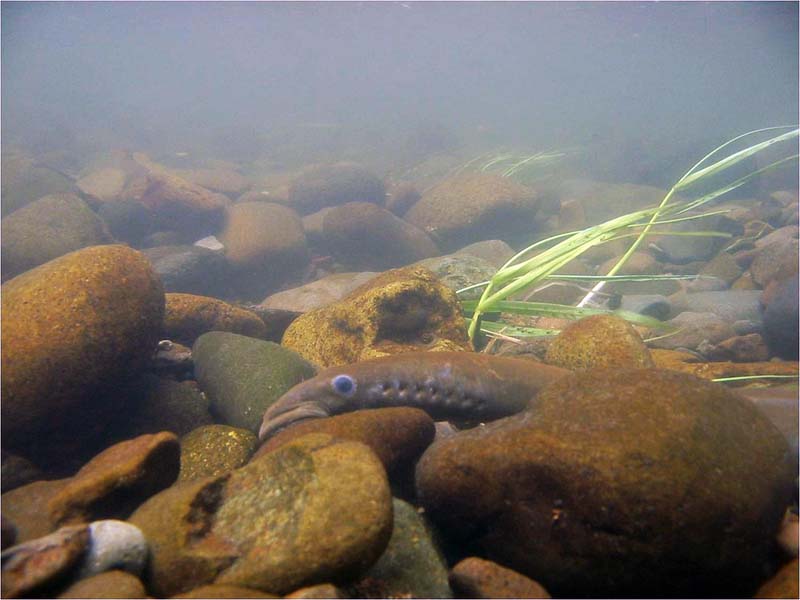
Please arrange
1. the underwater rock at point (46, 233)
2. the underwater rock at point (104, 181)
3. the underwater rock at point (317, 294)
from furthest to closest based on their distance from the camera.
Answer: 1. the underwater rock at point (104, 181)
2. the underwater rock at point (46, 233)
3. the underwater rock at point (317, 294)

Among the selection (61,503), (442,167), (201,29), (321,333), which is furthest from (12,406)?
(201,29)

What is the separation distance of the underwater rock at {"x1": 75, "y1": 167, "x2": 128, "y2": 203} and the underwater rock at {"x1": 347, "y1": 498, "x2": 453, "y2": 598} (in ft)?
50.6

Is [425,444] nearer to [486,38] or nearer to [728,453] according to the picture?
[728,453]

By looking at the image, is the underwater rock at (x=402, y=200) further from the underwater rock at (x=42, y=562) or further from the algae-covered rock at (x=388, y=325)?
the underwater rock at (x=42, y=562)

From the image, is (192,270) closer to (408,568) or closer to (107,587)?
(107,587)

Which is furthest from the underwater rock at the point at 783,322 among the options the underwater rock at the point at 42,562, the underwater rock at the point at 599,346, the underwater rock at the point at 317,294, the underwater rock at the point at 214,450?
the underwater rock at the point at 42,562

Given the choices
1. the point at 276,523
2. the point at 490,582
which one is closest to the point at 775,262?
the point at 490,582

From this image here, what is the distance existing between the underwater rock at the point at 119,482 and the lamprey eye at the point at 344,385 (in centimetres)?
96

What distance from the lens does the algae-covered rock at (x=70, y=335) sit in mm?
2715

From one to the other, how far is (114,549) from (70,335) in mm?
1773

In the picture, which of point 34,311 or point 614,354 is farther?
point 614,354

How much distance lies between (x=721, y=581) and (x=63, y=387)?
3623mm

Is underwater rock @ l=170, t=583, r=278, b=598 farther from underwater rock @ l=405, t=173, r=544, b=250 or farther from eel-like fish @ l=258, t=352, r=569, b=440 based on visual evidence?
underwater rock @ l=405, t=173, r=544, b=250

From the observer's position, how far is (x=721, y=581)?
162cm
